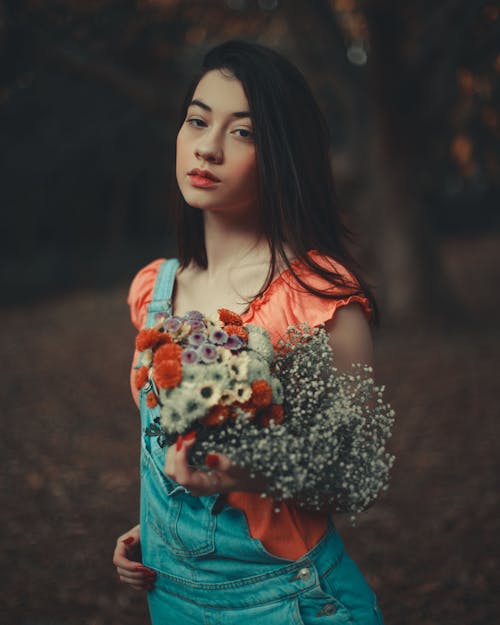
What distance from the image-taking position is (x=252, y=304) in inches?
68.7

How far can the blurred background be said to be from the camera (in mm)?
3910

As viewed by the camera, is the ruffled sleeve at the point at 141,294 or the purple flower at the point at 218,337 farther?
the ruffled sleeve at the point at 141,294

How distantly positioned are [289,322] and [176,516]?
0.59 metres

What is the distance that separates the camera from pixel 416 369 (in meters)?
7.18

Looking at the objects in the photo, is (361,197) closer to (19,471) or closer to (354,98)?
(354,98)

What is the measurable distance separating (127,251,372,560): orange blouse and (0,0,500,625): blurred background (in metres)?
0.35

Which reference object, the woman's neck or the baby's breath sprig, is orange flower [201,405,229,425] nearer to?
the baby's breath sprig

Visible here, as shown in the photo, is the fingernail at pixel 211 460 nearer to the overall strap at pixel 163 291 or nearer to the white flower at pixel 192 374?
the white flower at pixel 192 374

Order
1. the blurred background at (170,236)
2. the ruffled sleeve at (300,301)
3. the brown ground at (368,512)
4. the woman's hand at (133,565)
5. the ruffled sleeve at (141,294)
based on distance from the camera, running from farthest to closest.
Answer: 1. the blurred background at (170,236)
2. the brown ground at (368,512)
3. the ruffled sleeve at (141,294)
4. the woman's hand at (133,565)
5. the ruffled sleeve at (300,301)

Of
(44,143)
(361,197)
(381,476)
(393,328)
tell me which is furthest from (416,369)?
(44,143)

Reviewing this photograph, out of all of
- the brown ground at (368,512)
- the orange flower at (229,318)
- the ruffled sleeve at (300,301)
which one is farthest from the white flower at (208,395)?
the brown ground at (368,512)

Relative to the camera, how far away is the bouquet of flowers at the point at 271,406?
1355 mm

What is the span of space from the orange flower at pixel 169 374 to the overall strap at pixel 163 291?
52cm

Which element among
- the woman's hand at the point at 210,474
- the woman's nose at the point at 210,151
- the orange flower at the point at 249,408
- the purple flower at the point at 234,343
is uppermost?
the woman's nose at the point at 210,151
